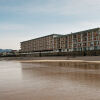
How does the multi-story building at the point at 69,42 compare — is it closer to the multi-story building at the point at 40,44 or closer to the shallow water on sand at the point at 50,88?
the multi-story building at the point at 40,44

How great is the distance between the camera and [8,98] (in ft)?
27.8

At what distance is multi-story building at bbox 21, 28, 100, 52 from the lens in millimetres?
79688

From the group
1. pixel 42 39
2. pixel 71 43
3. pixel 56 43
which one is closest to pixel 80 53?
pixel 71 43

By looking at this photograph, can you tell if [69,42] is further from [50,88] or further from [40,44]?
[50,88]

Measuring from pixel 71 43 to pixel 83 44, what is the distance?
32.4 feet

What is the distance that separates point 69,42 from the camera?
94.4m

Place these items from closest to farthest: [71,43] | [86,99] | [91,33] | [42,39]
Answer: [86,99], [91,33], [71,43], [42,39]

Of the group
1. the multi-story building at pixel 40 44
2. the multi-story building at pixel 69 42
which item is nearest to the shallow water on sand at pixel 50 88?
the multi-story building at pixel 69 42

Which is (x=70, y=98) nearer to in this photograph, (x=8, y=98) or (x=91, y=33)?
(x=8, y=98)

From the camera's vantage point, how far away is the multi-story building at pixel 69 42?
7969 centimetres

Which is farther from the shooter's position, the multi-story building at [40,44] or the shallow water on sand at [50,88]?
the multi-story building at [40,44]

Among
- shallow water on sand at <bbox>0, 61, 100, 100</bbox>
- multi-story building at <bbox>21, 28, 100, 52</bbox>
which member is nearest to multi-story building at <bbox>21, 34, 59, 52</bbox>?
multi-story building at <bbox>21, 28, 100, 52</bbox>

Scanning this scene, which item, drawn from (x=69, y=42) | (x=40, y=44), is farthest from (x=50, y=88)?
(x=40, y=44)

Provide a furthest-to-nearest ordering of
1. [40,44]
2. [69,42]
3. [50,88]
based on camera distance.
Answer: [40,44] < [69,42] < [50,88]
